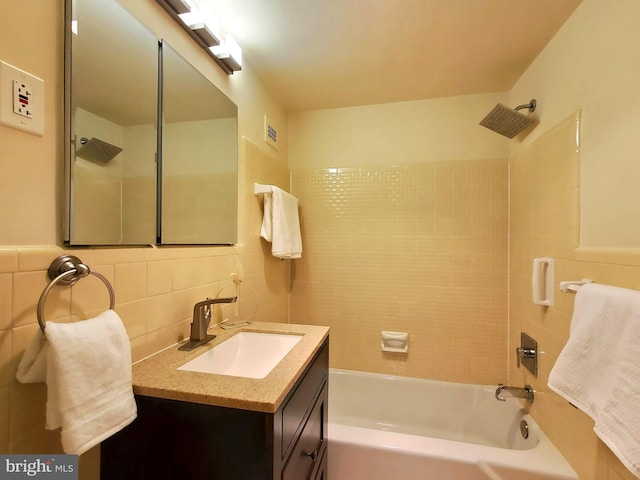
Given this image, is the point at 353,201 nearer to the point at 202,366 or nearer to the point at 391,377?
the point at 391,377

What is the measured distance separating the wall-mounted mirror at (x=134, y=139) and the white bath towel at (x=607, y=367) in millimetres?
1427

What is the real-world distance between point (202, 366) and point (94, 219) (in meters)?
0.59

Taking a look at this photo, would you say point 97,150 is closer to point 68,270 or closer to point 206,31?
point 68,270

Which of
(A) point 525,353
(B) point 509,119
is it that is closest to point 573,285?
(A) point 525,353

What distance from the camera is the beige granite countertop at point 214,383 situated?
0.70m

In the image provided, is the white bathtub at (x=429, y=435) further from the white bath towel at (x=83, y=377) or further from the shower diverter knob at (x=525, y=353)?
the white bath towel at (x=83, y=377)

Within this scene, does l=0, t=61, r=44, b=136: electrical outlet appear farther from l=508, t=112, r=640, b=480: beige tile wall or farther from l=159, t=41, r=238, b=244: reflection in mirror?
l=508, t=112, r=640, b=480: beige tile wall

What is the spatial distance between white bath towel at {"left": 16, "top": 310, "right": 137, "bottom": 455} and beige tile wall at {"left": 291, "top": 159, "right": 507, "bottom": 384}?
1.62 meters

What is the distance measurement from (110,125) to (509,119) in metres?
1.89

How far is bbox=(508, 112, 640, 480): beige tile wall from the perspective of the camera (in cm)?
103

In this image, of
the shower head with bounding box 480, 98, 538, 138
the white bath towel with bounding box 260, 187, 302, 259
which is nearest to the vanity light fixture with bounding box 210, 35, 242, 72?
the white bath towel with bounding box 260, 187, 302, 259

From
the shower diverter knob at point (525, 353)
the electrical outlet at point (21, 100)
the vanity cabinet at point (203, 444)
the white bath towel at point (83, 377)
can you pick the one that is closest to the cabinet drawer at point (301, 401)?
the vanity cabinet at point (203, 444)

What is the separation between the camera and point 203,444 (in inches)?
29.0

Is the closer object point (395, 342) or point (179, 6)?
point (179, 6)
